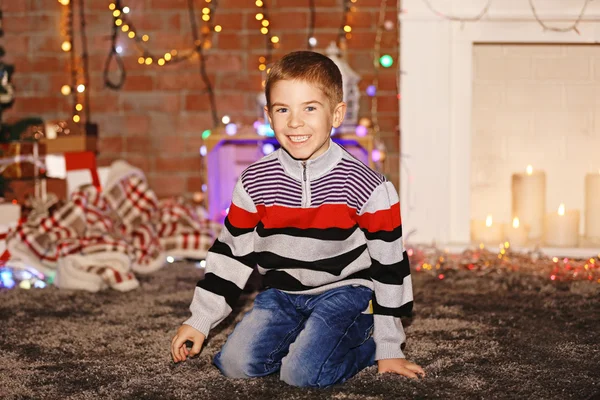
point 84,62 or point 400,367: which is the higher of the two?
point 84,62

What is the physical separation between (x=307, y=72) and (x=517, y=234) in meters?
1.71

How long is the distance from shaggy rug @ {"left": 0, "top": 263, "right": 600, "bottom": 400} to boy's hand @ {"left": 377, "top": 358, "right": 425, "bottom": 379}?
0.07 ft

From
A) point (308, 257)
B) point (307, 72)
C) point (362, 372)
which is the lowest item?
point (362, 372)

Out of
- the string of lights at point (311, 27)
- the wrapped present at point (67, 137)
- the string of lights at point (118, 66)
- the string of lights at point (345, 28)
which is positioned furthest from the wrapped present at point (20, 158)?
the string of lights at point (345, 28)

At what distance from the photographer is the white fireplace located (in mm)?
2850

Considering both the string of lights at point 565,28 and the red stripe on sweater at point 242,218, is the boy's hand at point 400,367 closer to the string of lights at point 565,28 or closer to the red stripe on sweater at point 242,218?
the red stripe on sweater at point 242,218

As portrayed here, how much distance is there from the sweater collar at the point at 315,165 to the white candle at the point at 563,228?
5.28 ft

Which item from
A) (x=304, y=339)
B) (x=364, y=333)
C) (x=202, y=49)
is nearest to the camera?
(x=304, y=339)

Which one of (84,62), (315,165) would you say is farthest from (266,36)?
(315,165)

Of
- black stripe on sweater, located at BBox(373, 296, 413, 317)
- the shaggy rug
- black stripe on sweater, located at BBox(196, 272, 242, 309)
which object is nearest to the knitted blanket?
the shaggy rug

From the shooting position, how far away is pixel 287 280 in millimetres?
1670

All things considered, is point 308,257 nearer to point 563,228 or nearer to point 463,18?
point 463,18

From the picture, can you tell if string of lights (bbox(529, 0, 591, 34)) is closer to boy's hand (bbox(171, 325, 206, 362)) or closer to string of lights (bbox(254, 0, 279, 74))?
string of lights (bbox(254, 0, 279, 74))

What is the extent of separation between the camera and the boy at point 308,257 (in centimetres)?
158
